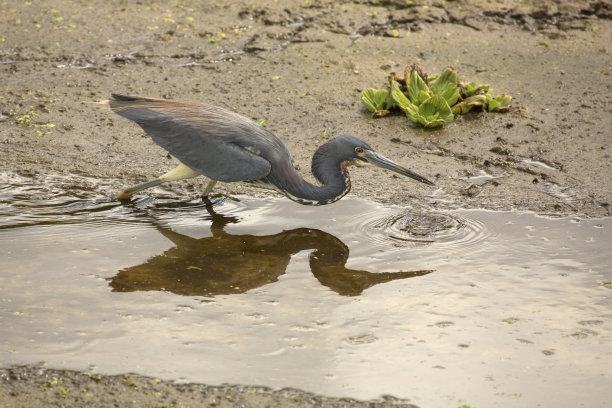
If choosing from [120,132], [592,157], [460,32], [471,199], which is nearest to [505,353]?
[471,199]

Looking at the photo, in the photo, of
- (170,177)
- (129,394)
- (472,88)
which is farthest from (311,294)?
(472,88)

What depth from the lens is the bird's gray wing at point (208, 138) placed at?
6117mm

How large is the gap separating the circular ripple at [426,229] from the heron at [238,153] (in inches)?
13.0

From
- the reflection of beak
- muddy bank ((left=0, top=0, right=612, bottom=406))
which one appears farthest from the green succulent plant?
the reflection of beak

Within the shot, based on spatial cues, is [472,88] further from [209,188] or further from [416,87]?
[209,188]

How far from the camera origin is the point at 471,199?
6688 mm

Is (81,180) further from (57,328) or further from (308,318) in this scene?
(308,318)

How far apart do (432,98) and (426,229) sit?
76.0 inches

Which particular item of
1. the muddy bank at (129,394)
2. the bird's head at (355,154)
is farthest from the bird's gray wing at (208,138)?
the muddy bank at (129,394)

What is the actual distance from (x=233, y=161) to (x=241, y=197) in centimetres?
71

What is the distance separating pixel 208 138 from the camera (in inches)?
244

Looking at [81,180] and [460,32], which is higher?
[460,32]

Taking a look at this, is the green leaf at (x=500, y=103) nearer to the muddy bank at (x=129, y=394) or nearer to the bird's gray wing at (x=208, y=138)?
the bird's gray wing at (x=208, y=138)

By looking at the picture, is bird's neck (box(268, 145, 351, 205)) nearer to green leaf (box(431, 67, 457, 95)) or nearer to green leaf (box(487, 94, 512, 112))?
green leaf (box(431, 67, 457, 95))
